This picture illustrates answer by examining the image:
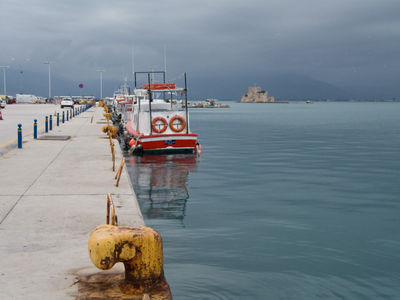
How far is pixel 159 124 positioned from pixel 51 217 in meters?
16.7

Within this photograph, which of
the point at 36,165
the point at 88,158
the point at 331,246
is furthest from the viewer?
the point at 88,158

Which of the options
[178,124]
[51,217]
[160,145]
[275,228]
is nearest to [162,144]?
[160,145]

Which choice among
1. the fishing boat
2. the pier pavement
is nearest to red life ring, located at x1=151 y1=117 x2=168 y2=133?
the fishing boat

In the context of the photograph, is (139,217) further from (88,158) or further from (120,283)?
(88,158)

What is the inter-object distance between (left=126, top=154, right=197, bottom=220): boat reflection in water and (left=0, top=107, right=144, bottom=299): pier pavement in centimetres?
117

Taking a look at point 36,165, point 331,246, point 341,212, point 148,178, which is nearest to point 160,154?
point 148,178

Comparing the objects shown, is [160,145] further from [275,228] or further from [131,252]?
[131,252]

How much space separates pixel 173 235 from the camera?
10102mm

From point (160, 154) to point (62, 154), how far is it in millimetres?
7038

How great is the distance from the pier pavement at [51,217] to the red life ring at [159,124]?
811 cm

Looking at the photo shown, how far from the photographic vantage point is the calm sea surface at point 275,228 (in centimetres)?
760

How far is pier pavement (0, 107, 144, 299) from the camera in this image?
5789 millimetres

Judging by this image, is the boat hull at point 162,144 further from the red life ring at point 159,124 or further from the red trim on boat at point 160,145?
the red life ring at point 159,124

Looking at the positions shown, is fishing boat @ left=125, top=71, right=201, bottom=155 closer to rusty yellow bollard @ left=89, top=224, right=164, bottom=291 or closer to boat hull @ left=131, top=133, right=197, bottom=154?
boat hull @ left=131, top=133, right=197, bottom=154
